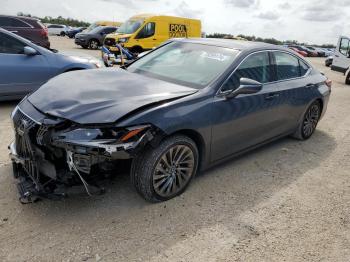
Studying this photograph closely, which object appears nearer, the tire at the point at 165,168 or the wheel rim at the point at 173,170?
the tire at the point at 165,168

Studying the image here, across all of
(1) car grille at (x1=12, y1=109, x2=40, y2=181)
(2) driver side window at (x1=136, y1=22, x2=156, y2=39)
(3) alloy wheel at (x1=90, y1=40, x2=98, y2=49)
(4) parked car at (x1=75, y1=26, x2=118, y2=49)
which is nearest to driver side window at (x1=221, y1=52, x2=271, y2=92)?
(1) car grille at (x1=12, y1=109, x2=40, y2=181)

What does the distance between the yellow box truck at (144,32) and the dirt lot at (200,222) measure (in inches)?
503

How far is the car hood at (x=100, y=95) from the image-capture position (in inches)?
118

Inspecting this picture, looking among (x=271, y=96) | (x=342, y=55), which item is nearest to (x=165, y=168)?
(x=271, y=96)

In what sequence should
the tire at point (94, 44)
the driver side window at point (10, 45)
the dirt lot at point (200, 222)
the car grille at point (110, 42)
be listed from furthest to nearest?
1. the tire at point (94, 44)
2. the car grille at point (110, 42)
3. the driver side window at point (10, 45)
4. the dirt lot at point (200, 222)

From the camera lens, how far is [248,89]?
375 centimetres

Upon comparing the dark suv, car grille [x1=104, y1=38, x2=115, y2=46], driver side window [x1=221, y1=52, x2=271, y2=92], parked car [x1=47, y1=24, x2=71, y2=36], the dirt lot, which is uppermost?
parked car [x1=47, y1=24, x2=71, y2=36]

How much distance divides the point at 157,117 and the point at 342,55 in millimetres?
15925

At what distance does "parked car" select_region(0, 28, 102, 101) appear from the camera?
246 inches

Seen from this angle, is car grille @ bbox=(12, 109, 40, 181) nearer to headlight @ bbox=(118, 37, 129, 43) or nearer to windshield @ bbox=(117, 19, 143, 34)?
headlight @ bbox=(118, 37, 129, 43)

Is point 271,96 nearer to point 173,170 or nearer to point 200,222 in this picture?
point 173,170

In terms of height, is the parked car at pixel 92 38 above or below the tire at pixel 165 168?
above

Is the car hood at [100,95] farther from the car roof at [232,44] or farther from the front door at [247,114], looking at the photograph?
the car roof at [232,44]

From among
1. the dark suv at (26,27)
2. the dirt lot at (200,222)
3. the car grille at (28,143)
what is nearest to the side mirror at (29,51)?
the dirt lot at (200,222)
